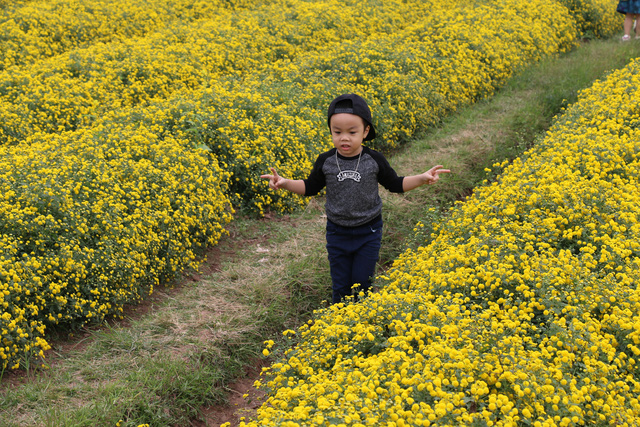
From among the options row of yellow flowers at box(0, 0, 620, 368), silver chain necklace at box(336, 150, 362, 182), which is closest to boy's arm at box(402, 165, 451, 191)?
silver chain necklace at box(336, 150, 362, 182)

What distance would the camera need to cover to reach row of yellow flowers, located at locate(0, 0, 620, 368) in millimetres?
→ 4227

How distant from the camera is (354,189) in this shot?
12.6 feet

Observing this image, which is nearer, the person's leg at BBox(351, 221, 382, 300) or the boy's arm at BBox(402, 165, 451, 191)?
the boy's arm at BBox(402, 165, 451, 191)

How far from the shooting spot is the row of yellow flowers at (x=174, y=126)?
13.9ft

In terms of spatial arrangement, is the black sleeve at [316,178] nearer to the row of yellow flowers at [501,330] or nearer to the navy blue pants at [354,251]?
the navy blue pants at [354,251]

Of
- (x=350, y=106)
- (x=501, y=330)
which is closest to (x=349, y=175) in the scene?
(x=350, y=106)

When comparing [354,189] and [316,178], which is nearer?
[354,189]

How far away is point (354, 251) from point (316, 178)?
0.57 meters

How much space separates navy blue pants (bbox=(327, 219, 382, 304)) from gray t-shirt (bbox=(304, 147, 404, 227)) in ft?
0.21

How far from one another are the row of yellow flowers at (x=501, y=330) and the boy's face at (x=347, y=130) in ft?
3.04

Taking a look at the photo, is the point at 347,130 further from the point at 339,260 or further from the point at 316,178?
the point at 339,260

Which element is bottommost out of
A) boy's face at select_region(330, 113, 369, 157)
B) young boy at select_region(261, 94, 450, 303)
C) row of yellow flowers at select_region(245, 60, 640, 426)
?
row of yellow flowers at select_region(245, 60, 640, 426)

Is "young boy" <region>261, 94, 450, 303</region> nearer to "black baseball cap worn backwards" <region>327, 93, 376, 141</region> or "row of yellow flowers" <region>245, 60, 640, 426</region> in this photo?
"black baseball cap worn backwards" <region>327, 93, 376, 141</region>

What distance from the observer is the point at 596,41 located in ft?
44.2
